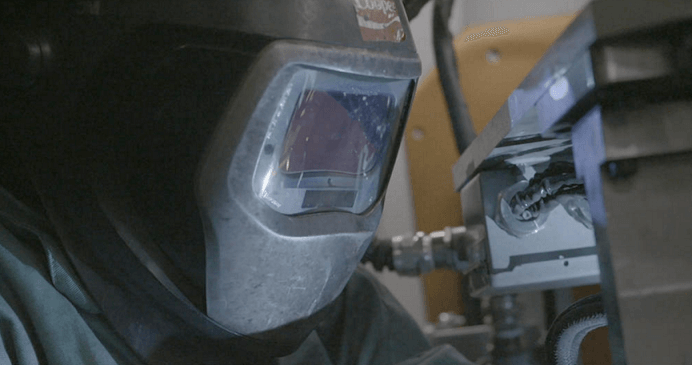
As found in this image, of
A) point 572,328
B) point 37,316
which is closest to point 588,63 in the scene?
point 572,328

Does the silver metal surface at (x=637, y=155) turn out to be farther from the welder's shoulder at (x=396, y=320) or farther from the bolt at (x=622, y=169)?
the welder's shoulder at (x=396, y=320)

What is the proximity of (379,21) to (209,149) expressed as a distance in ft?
0.70

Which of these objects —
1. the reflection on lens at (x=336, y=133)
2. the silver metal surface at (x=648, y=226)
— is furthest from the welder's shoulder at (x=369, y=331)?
the silver metal surface at (x=648, y=226)

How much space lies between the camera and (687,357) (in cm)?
28

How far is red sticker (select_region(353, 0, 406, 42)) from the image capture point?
0.57 meters

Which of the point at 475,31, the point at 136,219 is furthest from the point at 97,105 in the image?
the point at 475,31

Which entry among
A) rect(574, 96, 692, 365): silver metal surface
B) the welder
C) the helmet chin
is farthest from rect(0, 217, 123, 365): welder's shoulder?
rect(574, 96, 692, 365): silver metal surface

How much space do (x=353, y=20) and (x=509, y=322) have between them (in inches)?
15.5

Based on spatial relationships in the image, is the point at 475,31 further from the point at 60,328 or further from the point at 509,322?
the point at 60,328

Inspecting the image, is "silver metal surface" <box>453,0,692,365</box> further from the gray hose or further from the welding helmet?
the welding helmet

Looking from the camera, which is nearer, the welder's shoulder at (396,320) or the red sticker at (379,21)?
the red sticker at (379,21)

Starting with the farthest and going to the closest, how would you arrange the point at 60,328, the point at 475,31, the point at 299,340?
1. the point at 475,31
2. the point at 299,340
3. the point at 60,328

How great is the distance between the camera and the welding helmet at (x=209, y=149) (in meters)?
0.53

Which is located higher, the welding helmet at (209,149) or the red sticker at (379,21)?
the red sticker at (379,21)
